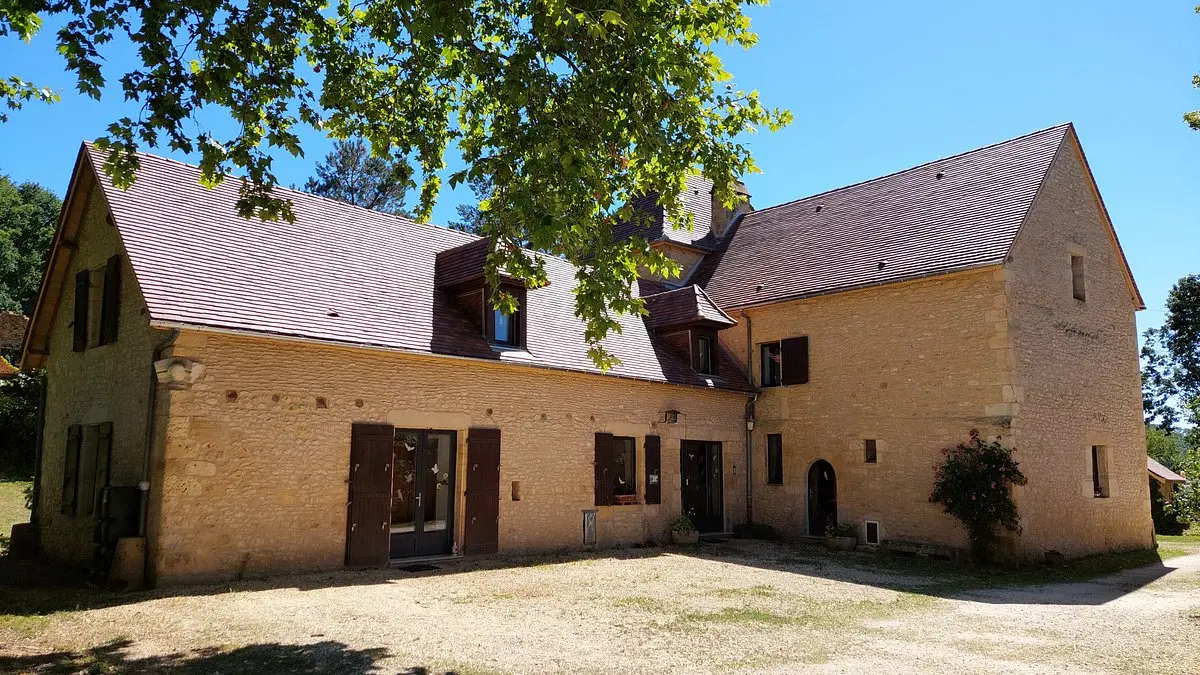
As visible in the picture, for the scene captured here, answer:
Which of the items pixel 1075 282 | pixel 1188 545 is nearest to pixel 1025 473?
pixel 1075 282

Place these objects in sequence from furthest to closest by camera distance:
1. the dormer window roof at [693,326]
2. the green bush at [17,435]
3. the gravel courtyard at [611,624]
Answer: the green bush at [17,435], the dormer window roof at [693,326], the gravel courtyard at [611,624]

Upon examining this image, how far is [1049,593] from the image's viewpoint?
11086mm

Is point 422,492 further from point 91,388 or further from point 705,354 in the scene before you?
point 705,354

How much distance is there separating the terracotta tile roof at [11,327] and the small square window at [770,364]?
31.5 metres

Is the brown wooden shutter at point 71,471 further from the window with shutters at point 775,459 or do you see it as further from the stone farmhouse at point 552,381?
the window with shutters at point 775,459

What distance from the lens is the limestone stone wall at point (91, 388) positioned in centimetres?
1066

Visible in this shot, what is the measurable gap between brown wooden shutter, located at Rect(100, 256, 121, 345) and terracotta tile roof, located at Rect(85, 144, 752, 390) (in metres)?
1.08

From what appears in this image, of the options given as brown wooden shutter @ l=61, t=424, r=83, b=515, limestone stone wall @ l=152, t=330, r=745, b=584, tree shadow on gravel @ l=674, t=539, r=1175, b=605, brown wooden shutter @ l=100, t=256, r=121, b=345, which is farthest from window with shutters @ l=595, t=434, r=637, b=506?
brown wooden shutter @ l=61, t=424, r=83, b=515

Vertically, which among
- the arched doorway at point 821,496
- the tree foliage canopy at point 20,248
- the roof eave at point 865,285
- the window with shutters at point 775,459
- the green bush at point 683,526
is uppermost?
the tree foliage canopy at point 20,248

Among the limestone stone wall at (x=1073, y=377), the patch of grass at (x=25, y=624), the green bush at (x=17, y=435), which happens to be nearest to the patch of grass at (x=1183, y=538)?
the limestone stone wall at (x=1073, y=377)

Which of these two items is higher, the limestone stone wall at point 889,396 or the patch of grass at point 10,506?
the limestone stone wall at point 889,396

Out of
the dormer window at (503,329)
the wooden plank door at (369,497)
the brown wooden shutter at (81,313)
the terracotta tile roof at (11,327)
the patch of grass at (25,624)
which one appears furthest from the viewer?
the terracotta tile roof at (11,327)

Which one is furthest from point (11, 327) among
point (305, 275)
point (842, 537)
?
point (842, 537)

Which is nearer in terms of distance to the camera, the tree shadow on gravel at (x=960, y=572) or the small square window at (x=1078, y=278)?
the tree shadow on gravel at (x=960, y=572)
